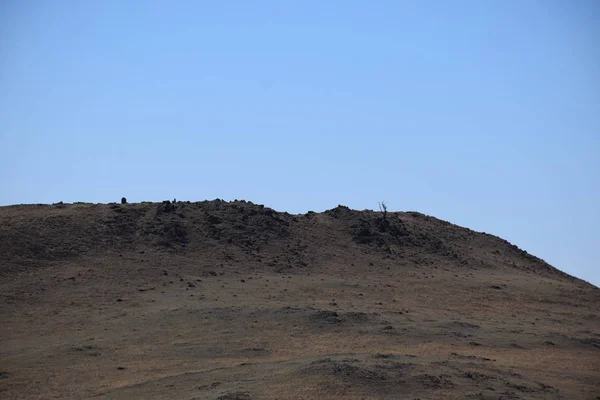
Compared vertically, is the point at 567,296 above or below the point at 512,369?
above

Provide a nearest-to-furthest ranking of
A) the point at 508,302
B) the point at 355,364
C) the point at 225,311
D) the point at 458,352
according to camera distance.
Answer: the point at 355,364 → the point at 458,352 → the point at 225,311 → the point at 508,302

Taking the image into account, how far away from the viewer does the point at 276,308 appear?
3183 centimetres

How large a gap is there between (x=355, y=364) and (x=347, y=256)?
18642 millimetres

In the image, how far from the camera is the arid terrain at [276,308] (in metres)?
23.2

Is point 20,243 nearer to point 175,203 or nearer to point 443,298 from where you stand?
point 175,203

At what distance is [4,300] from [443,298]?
66.0ft

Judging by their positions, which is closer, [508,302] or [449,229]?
[508,302]

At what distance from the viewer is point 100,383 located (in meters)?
23.7

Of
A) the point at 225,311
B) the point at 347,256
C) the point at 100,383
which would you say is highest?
the point at 347,256

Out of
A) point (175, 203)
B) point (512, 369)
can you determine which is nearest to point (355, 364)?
point (512, 369)

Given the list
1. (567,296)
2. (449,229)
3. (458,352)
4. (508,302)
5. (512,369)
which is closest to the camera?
(512,369)

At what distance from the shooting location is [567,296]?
39.6m

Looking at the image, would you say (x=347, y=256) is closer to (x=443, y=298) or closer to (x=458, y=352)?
(x=443, y=298)

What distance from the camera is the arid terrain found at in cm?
2325
